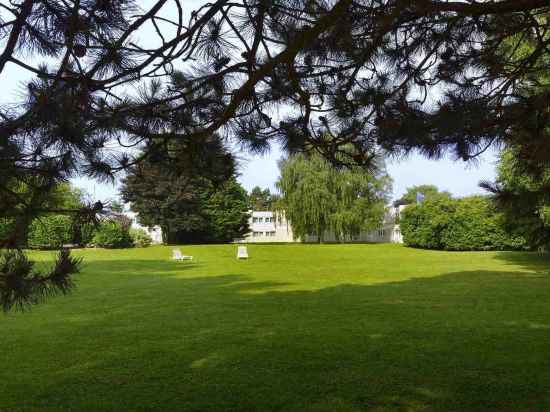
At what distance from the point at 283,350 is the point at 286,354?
6.9 inches

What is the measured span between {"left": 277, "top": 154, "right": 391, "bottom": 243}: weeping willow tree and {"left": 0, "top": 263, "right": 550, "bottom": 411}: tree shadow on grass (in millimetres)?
21356

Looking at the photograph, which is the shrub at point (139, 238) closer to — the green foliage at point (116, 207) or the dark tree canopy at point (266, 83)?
the dark tree canopy at point (266, 83)

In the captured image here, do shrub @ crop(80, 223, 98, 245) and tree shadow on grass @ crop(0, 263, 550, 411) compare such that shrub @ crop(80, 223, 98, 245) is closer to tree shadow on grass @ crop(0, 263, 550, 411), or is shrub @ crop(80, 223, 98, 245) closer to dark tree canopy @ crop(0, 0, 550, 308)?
dark tree canopy @ crop(0, 0, 550, 308)

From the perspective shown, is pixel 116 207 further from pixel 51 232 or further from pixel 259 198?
pixel 259 198

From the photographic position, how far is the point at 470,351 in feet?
17.7

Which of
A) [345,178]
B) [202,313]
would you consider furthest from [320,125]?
[345,178]

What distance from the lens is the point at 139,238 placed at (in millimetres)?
31250

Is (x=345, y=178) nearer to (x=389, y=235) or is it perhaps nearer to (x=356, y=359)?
(x=389, y=235)

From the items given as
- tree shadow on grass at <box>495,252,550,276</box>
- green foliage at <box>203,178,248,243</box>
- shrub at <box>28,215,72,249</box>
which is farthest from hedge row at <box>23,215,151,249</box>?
green foliage at <box>203,178,248,243</box>

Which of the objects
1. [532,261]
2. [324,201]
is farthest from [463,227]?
[324,201]

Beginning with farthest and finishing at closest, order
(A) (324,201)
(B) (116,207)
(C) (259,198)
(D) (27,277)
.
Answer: (C) (259,198)
(A) (324,201)
(B) (116,207)
(D) (27,277)

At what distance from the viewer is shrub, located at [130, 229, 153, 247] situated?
101ft

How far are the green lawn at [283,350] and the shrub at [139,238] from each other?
812 inches

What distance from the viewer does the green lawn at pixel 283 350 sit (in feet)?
13.6
